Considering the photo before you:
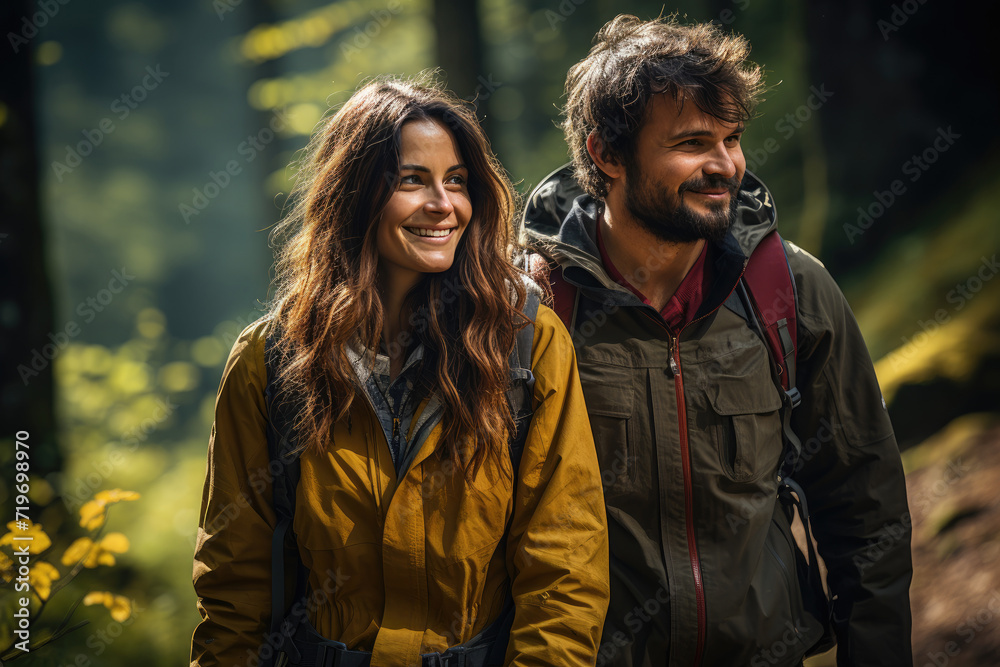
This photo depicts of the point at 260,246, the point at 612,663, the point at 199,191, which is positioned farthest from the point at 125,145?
the point at 612,663

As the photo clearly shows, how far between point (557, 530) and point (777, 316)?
1.14 meters

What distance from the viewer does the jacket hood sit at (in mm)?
2637

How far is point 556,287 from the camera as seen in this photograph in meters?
2.62

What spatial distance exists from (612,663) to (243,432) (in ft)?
4.80

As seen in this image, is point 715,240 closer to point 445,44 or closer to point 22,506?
point 445,44

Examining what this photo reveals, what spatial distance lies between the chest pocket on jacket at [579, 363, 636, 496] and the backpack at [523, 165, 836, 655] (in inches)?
9.0

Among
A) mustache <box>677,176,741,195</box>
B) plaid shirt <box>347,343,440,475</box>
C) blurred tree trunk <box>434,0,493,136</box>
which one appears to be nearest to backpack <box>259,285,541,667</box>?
plaid shirt <box>347,343,440,475</box>

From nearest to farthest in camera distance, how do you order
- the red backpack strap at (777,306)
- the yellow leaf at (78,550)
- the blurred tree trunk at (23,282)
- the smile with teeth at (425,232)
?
the smile with teeth at (425,232) → the red backpack strap at (777,306) → the yellow leaf at (78,550) → the blurred tree trunk at (23,282)

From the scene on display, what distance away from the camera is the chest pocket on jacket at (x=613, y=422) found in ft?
8.05

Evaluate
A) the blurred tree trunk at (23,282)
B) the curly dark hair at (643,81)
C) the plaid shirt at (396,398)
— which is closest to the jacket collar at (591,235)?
the curly dark hair at (643,81)

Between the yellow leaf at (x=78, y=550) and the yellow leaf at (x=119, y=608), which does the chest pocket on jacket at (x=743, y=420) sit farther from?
the yellow leaf at (x=78, y=550)

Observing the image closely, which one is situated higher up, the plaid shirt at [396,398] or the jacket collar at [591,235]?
the jacket collar at [591,235]

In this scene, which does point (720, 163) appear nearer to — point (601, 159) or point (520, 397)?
point (601, 159)

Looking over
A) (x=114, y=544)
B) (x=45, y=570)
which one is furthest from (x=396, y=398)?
(x=45, y=570)
